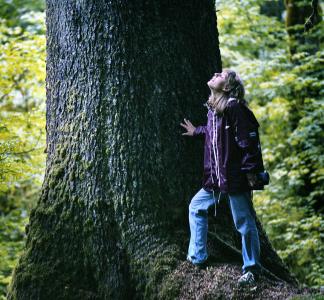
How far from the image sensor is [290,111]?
960cm

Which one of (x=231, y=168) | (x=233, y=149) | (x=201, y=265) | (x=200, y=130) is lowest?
(x=201, y=265)

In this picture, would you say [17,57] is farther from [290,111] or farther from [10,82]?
[290,111]

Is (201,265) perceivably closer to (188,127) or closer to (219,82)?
(188,127)

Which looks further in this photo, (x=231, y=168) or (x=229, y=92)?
(x=229, y=92)

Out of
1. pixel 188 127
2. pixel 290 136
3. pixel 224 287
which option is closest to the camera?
pixel 224 287

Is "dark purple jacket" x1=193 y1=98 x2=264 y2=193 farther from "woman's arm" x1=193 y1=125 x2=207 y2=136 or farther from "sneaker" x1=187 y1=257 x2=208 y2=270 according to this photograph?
"sneaker" x1=187 y1=257 x2=208 y2=270

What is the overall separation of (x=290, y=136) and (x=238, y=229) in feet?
17.9

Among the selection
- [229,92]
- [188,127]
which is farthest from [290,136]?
[229,92]

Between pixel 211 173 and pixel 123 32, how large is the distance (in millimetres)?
1497

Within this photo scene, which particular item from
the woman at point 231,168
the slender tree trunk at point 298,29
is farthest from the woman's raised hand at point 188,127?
the slender tree trunk at point 298,29

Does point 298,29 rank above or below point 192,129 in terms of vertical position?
above

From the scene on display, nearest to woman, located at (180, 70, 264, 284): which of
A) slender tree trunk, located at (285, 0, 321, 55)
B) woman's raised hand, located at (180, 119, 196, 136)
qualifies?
woman's raised hand, located at (180, 119, 196, 136)

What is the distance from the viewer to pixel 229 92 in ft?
12.8

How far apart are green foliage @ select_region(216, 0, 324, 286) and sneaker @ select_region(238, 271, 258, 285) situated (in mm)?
3932
